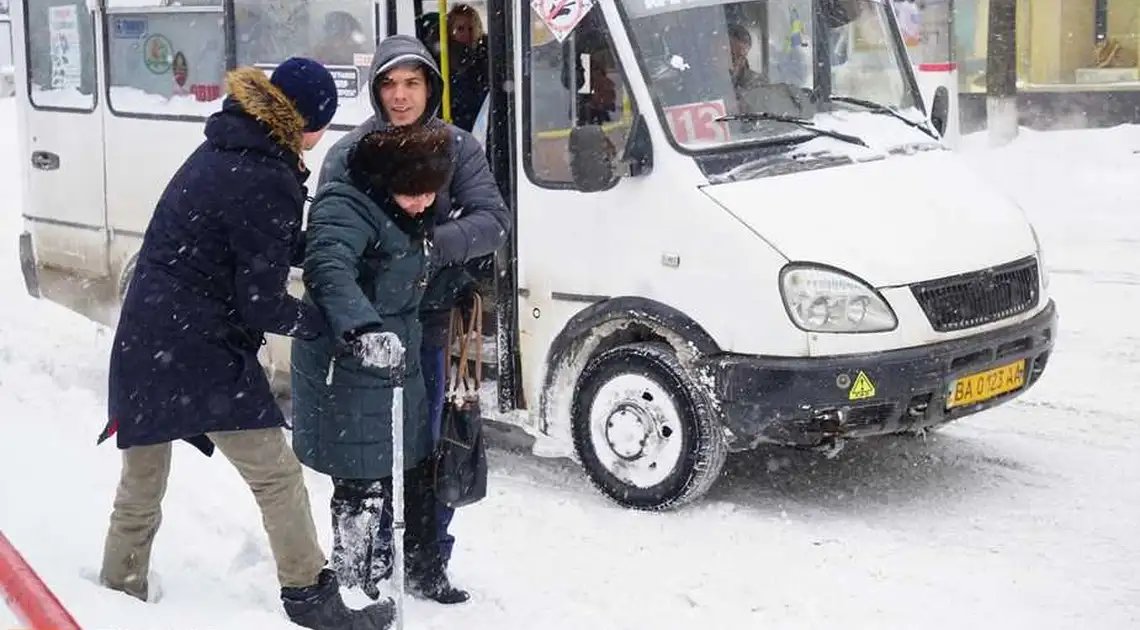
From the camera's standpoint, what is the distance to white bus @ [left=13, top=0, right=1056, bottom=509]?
6039 millimetres

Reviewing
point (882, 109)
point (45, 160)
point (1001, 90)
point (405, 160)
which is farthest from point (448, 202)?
point (1001, 90)

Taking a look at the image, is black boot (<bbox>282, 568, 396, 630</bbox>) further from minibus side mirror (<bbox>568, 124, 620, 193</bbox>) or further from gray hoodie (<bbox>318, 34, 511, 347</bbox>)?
minibus side mirror (<bbox>568, 124, 620, 193</bbox>)

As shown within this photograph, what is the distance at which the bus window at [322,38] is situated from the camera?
7559 millimetres

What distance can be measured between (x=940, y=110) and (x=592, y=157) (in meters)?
2.21

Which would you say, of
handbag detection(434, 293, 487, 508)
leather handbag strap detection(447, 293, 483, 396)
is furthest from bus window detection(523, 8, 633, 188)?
handbag detection(434, 293, 487, 508)

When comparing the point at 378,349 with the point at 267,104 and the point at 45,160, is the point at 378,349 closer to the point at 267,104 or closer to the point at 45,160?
the point at 267,104

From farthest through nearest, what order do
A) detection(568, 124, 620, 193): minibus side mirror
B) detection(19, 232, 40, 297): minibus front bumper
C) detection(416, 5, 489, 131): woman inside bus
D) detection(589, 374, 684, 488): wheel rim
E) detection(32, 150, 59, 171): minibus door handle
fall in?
detection(19, 232, 40, 297): minibus front bumper → detection(32, 150, 59, 171): minibus door handle → detection(416, 5, 489, 131): woman inside bus → detection(589, 374, 684, 488): wheel rim → detection(568, 124, 620, 193): minibus side mirror

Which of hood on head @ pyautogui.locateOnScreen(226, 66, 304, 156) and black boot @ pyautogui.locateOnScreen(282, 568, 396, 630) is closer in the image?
hood on head @ pyautogui.locateOnScreen(226, 66, 304, 156)

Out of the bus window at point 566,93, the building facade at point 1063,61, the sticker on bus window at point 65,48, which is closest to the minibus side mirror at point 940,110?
the bus window at point 566,93

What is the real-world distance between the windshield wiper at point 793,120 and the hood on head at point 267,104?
2.47 metres

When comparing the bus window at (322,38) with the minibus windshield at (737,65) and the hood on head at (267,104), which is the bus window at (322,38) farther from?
the hood on head at (267,104)

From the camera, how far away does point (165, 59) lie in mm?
8781

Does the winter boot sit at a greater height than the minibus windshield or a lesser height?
lesser

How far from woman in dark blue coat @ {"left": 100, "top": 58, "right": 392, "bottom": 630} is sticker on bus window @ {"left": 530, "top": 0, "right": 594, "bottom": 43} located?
7.19ft
